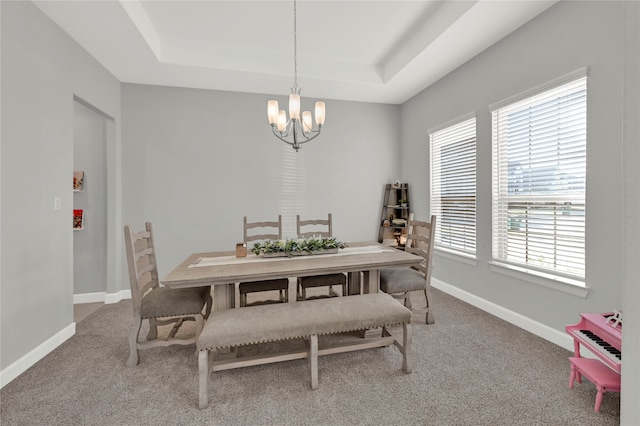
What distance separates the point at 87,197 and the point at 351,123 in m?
3.78

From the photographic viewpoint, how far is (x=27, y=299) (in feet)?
7.25

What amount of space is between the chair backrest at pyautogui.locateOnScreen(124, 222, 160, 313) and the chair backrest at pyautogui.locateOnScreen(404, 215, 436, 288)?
243 cm

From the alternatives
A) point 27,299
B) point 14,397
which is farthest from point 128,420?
point 27,299

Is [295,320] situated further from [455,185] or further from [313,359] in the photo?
[455,185]

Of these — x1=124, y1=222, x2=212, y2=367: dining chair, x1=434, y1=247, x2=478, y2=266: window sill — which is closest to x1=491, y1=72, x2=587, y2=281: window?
x1=434, y1=247, x2=478, y2=266: window sill

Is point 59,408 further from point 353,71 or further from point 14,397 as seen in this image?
point 353,71

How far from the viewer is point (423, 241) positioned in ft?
9.52

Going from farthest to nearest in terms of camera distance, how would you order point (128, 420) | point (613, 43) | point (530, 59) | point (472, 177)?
point (472, 177)
point (530, 59)
point (613, 43)
point (128, 420)

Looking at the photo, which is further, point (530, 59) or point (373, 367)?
point (530, 59)

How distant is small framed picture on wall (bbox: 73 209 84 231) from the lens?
360 centimetres

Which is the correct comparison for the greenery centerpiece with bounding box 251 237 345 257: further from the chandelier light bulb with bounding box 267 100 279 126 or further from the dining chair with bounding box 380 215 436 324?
the chandelier light bulb with bounding box 267 100 279 126

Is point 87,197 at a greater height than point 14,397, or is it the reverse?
point 87,197

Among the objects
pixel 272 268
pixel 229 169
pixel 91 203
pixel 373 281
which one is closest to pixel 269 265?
pixel 272 268

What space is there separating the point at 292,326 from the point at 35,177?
237 centimetres
